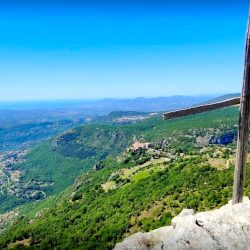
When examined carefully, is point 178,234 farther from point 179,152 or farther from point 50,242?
point 179,152

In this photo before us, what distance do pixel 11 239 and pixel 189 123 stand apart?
146332mm

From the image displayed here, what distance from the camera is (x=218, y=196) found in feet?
153

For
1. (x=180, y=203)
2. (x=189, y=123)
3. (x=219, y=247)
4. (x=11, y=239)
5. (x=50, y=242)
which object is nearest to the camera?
(x=219, y=247)

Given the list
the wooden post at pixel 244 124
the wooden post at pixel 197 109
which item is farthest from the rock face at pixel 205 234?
the wooden post at pixel 197 109

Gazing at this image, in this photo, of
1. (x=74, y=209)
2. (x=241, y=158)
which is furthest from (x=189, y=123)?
(x=241, y=158)

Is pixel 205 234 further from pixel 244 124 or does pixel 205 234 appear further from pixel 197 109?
pixel 197 109

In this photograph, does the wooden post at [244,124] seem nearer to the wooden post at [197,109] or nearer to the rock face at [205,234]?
the wooden post at [197,109]

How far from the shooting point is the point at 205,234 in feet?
27.1

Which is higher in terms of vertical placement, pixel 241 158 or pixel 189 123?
pixel 241 158

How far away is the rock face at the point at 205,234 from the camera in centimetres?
797

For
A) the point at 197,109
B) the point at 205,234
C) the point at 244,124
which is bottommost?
the point at 205,234

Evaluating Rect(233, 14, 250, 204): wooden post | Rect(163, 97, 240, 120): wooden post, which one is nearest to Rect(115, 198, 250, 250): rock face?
Rect(233, 14, 250, 204): wooden post

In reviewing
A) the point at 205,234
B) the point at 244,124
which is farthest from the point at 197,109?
the point at 205,234

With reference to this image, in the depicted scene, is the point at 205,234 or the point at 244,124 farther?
the point at 244,124
